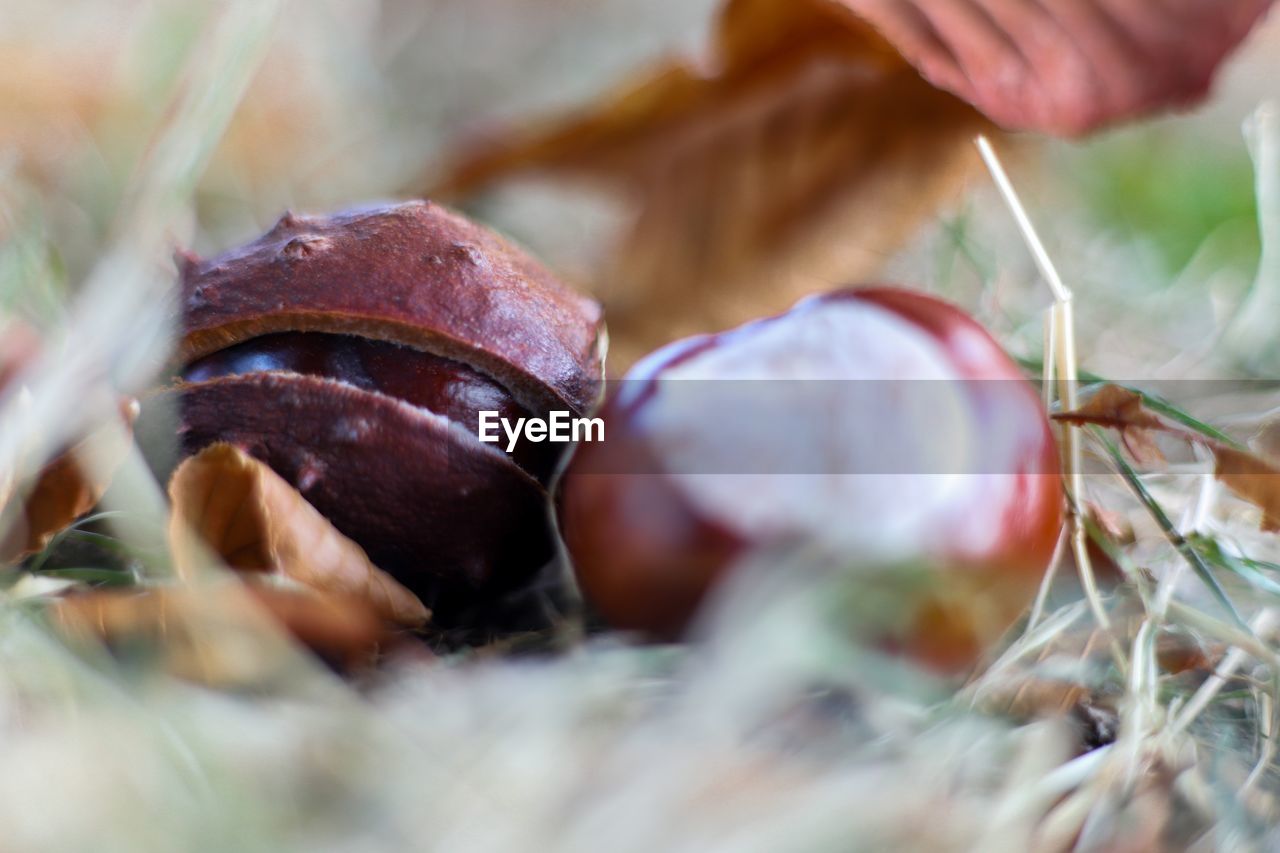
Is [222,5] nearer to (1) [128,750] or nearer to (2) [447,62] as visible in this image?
(1) [128,750]

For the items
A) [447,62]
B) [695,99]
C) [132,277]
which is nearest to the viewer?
[132,277]

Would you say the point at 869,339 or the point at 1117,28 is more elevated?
the point at 1117,28

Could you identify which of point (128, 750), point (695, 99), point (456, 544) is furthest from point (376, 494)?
point (695, 99)

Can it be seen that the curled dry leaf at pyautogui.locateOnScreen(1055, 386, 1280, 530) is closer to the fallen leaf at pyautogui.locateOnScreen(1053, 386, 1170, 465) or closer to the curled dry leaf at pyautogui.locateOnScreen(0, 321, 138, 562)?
the fallen leaf at pyautogui.locateOnScreen(1053, 386, 1170, 465)

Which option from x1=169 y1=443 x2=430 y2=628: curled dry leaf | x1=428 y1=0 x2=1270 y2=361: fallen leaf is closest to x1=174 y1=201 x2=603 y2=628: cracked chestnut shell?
x1=169 y1=443 x2=430 y2=628: curled dry leaf

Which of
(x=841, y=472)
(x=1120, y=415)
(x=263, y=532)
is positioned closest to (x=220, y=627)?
(x=263, y=532)

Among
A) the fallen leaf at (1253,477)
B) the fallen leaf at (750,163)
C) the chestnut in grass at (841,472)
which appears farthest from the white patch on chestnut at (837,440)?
the fallen leaf at (750,163)
